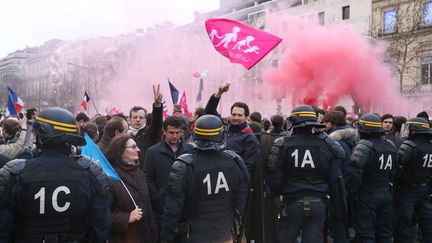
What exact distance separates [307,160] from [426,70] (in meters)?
31.4

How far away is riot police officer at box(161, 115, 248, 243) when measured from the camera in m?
4.01

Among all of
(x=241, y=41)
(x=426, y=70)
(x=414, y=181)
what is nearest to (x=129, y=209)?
(x=241, y=41)

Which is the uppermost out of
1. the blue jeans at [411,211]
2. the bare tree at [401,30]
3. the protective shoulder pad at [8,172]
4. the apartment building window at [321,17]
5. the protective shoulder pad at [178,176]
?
the apartment building window at [321,17]

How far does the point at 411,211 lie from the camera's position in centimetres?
644

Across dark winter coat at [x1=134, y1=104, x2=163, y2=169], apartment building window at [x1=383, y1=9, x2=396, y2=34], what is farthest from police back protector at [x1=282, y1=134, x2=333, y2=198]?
apartment building window at [x1=383, y1=9, x2=396, y2=34]

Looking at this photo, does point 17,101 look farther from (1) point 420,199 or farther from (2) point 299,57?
(2) point 299,57

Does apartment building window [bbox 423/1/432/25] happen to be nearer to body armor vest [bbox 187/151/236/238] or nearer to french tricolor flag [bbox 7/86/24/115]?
french tricolor flag [bbox 7/86/24/115]

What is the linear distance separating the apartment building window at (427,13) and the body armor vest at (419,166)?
29.6m

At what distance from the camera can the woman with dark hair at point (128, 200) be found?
3.89m

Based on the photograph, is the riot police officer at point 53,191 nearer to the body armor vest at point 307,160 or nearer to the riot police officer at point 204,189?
the riot police officer at point 204,189

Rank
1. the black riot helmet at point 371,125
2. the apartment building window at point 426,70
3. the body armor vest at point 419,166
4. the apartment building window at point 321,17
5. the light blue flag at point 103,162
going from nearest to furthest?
1. the light blue flag at point 103,162
2. the black riot helmet at point 371,125
3. the body armor vest at point 419,166
4. the apartment building window at point 426,70
5. the apartment building window at point 321,17

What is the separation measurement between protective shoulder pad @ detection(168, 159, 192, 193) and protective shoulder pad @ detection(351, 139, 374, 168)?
277cm

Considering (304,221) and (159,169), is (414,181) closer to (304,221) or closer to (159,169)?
(304,221)

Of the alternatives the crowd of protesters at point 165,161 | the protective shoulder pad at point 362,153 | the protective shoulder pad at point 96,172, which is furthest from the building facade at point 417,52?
the protective shoulder pad at point 96,172
